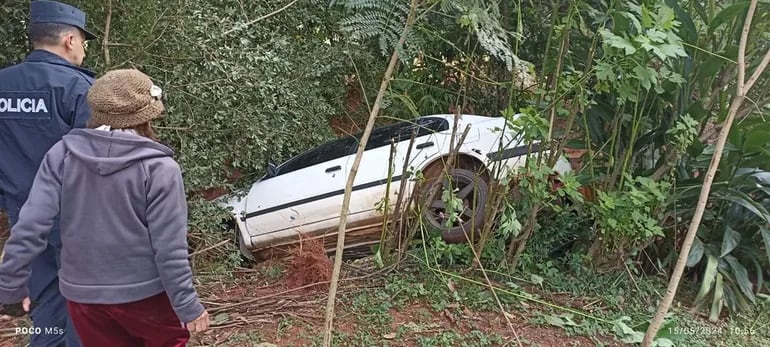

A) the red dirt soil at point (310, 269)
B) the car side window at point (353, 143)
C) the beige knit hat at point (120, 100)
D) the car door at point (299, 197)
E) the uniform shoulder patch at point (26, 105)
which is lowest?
the red dirt soil at point (310, 269)

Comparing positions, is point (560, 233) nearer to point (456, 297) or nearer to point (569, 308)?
point (569, 308)

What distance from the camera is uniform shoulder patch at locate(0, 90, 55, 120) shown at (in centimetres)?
251

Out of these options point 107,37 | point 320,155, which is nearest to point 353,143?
point 320,155

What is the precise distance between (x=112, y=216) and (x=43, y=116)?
897mm

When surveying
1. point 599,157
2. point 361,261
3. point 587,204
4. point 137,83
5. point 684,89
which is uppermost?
point 684,89

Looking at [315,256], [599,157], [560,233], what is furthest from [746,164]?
[315,256]

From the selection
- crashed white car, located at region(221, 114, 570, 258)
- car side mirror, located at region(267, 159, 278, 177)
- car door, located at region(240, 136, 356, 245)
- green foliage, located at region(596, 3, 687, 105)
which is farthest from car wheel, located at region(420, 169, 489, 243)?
car side mirror, located at region(267, 159, 278, 177)

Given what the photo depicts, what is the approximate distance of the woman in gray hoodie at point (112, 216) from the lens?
196 cm

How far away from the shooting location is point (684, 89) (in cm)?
408

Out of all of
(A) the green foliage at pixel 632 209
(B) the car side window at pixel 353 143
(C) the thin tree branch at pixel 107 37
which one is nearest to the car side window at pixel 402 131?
(B) the car side window at pixel 353 143

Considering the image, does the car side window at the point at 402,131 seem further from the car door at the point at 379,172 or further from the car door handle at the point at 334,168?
the car door handle at the point at 334,168

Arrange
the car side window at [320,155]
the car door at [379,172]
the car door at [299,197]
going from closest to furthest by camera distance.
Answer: the car door at [379,172] < the car door at [299,197] < the car side window at [320,155]

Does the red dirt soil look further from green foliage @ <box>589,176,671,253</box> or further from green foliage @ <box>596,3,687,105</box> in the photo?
green foliage @ <box>596,3,687,105</box>

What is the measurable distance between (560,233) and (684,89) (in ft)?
4.55
